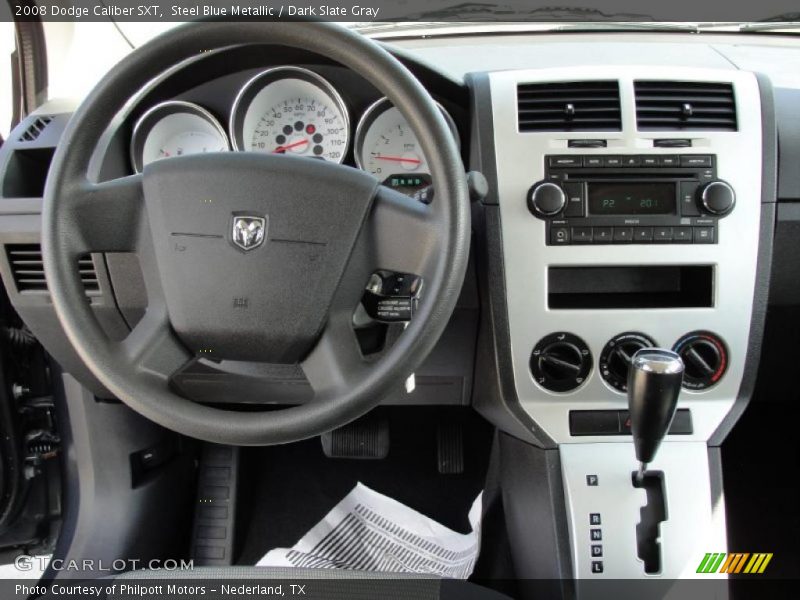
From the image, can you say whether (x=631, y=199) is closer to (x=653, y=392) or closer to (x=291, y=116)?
(x=653, y=392)

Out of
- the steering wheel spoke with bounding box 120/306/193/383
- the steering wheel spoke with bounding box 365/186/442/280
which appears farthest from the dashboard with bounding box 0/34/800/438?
the steering wheel spoke with bounding box 365/186/442/280

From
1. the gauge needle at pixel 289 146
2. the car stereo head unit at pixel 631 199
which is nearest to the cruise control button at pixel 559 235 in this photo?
the car stereo head unit at pixel 631 199

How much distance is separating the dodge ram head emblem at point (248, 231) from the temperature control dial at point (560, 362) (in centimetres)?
54

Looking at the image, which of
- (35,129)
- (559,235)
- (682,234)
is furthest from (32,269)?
(682,234)

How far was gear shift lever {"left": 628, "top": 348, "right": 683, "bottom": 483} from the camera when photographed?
955mm

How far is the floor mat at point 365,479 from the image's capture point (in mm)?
1771

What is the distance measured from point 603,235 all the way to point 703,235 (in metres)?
0.17

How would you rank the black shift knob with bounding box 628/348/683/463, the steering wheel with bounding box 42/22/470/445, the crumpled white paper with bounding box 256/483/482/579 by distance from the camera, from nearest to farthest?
the steering wheel with bounding box 42/22/470/445 < the black shift knob with bounding box 628/348/683/463 < the crumpled white paper with bounding box 256/483/482/579

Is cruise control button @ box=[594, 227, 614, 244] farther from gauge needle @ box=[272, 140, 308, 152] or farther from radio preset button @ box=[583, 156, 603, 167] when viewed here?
gauge needle @ box=[272, 140, 308, 152]

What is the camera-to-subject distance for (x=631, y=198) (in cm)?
114

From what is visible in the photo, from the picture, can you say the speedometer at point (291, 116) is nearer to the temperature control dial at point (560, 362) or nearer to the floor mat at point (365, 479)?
the temperature control dial at point (560, 362)

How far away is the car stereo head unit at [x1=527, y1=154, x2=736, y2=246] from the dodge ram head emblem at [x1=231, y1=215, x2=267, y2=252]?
47 cm

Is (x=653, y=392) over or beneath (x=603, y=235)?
beneath

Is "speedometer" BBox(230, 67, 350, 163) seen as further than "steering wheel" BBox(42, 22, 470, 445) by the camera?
Yes
